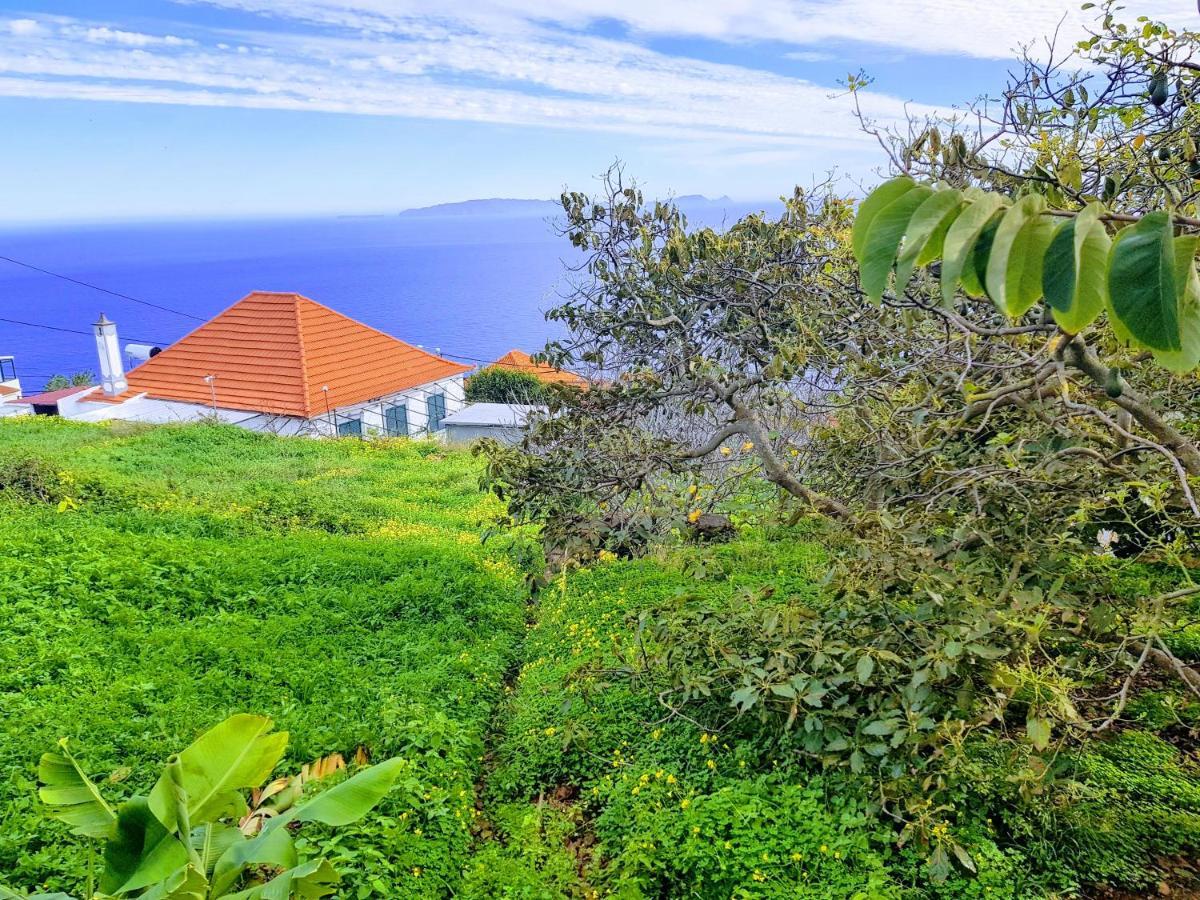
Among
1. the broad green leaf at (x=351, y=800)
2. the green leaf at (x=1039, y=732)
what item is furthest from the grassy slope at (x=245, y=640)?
the green leaf at (x=1039, y=732)

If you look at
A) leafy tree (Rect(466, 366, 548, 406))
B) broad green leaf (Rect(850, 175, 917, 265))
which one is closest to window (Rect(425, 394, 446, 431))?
leafy tree (Rect(466, 366, 548, 406))

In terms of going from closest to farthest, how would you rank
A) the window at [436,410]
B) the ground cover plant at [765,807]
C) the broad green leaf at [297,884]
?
1. the broad green leaf at [297,884]
2. the ground cover plant at [765,807]
3. the window at [436,410]

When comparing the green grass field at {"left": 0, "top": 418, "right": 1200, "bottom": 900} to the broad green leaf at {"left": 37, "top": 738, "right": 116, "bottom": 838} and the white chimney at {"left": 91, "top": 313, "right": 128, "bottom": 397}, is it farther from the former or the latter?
the white chimney at {"left": 91, "top": 313, "right": 128, "bottom": 397}

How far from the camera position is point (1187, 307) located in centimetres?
100

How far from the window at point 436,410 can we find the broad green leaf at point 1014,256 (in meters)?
24.2

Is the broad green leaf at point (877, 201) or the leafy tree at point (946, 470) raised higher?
the broad green leaf at point (877, 201)

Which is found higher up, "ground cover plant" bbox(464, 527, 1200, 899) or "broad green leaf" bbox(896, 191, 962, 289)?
"broad green leaf" bbox(896, 191, 962, 289)

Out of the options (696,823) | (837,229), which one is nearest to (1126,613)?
(696,823)

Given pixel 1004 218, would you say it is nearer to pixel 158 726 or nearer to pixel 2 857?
pixel 2 857

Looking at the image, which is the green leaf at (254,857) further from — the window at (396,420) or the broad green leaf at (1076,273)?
the window at (396,420)

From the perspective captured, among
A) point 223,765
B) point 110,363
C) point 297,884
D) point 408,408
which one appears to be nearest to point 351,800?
point 297,884

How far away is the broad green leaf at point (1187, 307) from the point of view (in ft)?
3.19

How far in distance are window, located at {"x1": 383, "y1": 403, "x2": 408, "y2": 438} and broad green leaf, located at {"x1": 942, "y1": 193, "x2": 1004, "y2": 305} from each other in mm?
22320

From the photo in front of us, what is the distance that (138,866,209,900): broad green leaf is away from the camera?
220 cm
